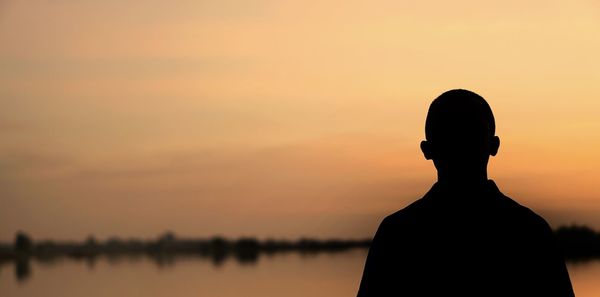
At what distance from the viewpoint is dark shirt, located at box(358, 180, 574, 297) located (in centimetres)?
614

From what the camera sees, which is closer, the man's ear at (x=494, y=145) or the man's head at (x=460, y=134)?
the man's head at (x=460, y=134)

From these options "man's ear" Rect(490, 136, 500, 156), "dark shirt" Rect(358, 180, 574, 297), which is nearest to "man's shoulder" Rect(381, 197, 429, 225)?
"dark shirt" Rect(358, 180, 574, 297)

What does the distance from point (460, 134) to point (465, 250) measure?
593 mm

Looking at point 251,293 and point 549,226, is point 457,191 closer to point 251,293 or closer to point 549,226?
point 549,226

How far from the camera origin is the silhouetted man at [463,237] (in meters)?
6.05

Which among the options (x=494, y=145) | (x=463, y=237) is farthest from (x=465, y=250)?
(x=494, y=145)

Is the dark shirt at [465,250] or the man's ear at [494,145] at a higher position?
the man's ear at [494,145]

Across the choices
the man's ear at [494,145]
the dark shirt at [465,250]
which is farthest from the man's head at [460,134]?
the dark shirt at [465,250]

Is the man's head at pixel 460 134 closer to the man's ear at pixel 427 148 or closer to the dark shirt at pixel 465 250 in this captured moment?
the man's ear at pixel 427 148

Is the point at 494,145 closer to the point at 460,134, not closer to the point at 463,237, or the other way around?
the point at 460,134

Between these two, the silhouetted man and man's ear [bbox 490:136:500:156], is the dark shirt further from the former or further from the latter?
man's ear [bbox 490:136:500:156]

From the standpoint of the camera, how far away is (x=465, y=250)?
6.16 m

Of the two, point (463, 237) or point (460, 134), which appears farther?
point (463, 237)

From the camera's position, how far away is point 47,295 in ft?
238
